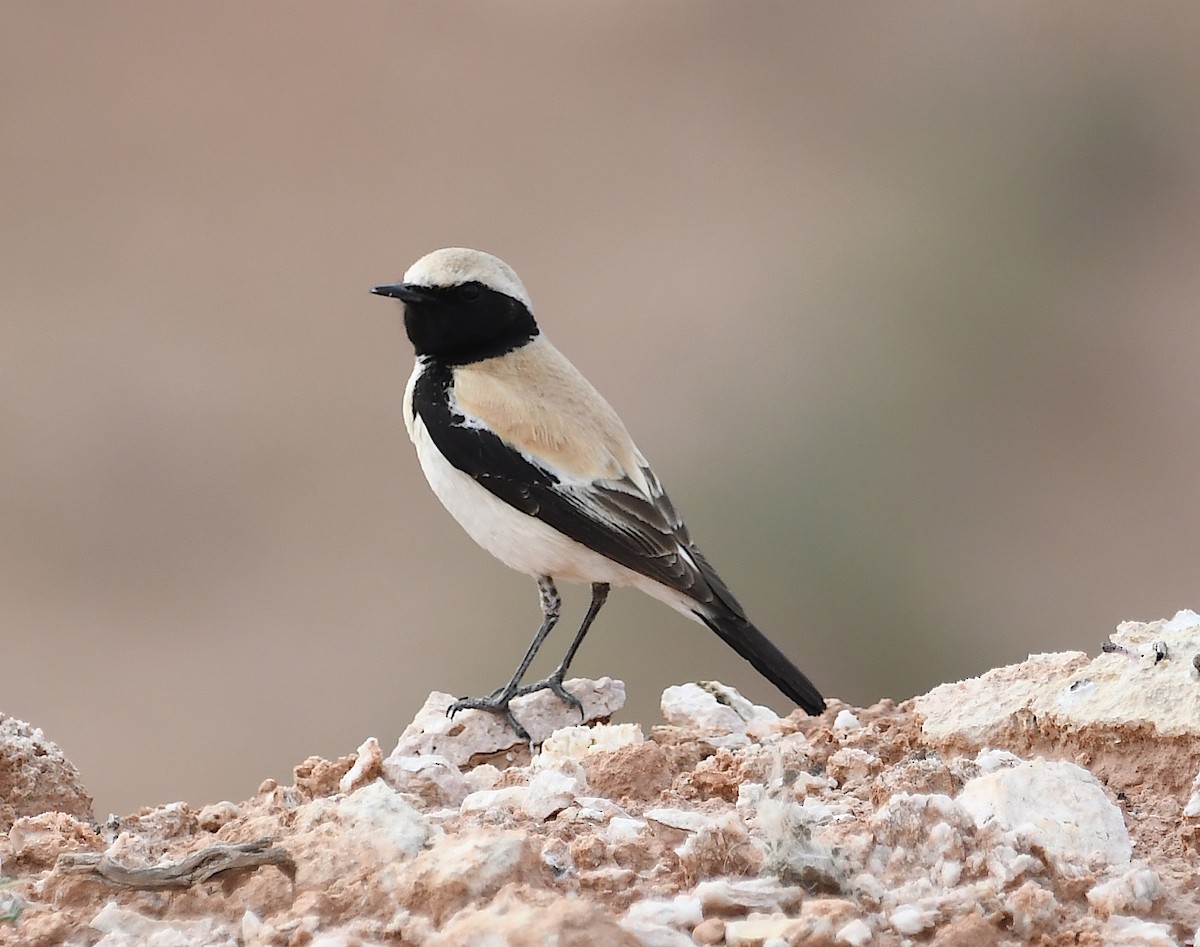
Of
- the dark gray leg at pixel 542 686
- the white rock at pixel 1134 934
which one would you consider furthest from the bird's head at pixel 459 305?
the white rock at pixel 1134 934

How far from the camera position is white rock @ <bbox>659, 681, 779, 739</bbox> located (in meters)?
5.06

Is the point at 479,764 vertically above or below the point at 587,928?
below

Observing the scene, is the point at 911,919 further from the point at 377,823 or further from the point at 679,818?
the point at 377,823

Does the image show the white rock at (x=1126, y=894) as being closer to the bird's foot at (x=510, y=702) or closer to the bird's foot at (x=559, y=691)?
the bird's foot at (x=510, y=702)

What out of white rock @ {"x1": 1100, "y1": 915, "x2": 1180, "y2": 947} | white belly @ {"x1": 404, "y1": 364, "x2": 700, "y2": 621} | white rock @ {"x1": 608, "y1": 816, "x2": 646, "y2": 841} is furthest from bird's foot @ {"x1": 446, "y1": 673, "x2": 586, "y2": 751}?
white rock @ {"x1": 1100, "y1": 915, "x2": 1180, "y2": 947}

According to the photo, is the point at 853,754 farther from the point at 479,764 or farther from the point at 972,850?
the point at 479,764

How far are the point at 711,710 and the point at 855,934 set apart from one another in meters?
2.32

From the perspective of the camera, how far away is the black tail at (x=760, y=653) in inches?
237

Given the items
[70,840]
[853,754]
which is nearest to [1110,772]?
[853,754]

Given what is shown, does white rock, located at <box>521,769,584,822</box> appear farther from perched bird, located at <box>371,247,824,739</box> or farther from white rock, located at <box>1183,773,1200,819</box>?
perched bird, located at <box>371,247,824,739</box>

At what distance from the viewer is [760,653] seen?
6.33 meters

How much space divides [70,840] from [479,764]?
1705 millimetres

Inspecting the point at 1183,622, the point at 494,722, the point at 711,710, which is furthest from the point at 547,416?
the point at 1183,622

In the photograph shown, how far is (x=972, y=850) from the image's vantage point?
10.3 feet
